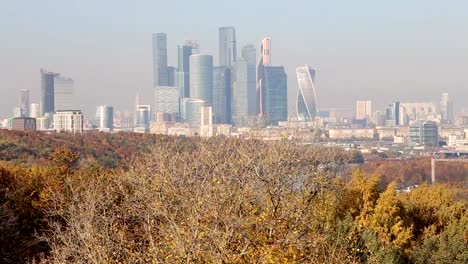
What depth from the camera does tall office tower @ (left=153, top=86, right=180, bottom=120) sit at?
12977cm

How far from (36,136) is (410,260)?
29662mm

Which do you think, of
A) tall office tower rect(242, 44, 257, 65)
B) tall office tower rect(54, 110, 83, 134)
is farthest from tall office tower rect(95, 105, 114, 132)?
tall office tower rect(54, 110, 83, 134)

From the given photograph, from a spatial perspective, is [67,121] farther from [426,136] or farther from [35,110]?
[35,110]

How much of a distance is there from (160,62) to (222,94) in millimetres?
24550

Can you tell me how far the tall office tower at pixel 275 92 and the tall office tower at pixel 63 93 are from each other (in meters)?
28.3

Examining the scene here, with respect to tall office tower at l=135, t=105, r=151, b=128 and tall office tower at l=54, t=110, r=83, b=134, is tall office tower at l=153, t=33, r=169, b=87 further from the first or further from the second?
tall office tower at l=54, t=110, r=83, b=134

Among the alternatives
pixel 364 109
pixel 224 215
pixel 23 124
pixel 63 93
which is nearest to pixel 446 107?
pixel 364 109

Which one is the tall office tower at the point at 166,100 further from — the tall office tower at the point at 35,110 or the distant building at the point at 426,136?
the distant building at the point at 426,136

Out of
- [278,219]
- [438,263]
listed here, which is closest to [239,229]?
[278,219]

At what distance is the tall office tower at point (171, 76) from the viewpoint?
5531 inches

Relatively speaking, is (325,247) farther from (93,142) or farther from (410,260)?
(93,142)

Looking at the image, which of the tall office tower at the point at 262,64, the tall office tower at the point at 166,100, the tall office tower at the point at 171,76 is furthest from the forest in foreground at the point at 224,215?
the tall office tower at the point at 171,76

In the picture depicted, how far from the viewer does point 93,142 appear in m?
41.8

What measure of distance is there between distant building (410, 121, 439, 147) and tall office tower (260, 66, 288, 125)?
22.9 m
